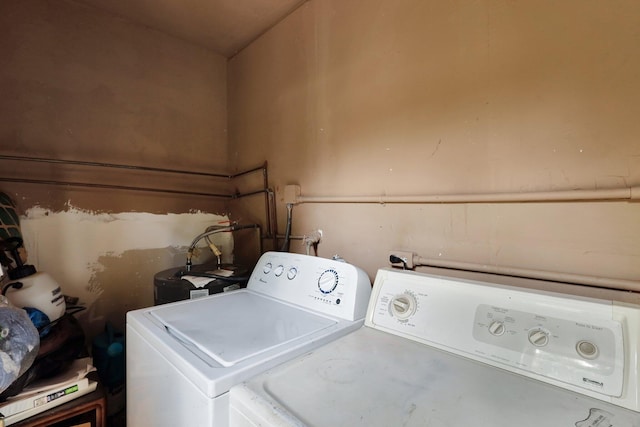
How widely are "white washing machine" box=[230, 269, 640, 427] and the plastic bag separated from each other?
82 centimetres

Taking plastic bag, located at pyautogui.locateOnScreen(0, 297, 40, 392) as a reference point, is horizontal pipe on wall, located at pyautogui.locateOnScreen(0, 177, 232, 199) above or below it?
above

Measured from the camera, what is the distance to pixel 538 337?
0.70 meters

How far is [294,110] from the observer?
1.71 m

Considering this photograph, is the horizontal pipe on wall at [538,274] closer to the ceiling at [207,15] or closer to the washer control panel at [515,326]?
the washer control panel at [515,326]

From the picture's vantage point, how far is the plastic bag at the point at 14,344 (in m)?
0.91

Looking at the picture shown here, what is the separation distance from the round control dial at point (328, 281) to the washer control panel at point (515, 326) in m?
0.17

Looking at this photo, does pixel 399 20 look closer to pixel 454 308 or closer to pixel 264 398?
pixel 454 308

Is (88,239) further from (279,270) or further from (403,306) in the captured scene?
(403,306)

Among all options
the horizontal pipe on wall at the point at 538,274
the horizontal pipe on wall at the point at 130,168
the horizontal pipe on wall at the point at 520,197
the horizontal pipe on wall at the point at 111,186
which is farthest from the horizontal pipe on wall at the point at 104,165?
the horizontal pipe on wall at the point at 538,274

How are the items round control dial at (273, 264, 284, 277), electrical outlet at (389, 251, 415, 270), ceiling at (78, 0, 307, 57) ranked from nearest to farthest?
1. electrical outlet at (389, 251, 415, 270)
2. round control dial at (273, 264, 284, 277)
3. ceiling at (78, 0, 307, 57)

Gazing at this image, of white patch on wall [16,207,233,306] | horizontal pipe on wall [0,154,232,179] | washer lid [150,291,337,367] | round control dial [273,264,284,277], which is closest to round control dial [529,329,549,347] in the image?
washer lid [150,291,337,367]

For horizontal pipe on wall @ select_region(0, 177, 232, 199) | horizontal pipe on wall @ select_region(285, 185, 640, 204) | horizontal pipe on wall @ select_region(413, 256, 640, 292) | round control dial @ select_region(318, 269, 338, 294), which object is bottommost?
round control dial @ select_region(318, 269, 338, 294)

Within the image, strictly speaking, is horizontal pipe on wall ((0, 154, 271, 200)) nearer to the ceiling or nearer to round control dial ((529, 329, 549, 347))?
the ceiling

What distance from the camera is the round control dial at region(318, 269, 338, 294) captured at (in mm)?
1095
